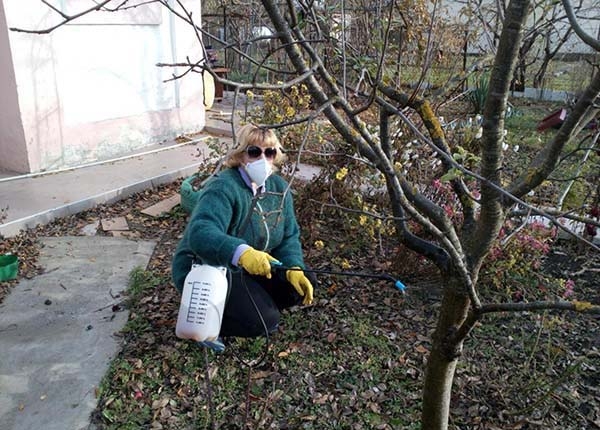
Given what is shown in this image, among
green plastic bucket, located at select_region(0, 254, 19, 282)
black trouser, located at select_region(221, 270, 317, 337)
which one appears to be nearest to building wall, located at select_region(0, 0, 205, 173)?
green plastic bucket, located at select_region(0, 254, 19, 282)

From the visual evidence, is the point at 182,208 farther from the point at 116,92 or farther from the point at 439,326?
the point at 439,326

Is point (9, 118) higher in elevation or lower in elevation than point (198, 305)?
higher

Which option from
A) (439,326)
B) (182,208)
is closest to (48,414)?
(439,326)

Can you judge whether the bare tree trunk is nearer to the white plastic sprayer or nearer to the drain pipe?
the white plastic sprayer

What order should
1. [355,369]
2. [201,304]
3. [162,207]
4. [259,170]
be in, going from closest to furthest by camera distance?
[201,304] < [259,170] < [355,369] < [162,207]

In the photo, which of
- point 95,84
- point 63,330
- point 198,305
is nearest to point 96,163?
point 95,84

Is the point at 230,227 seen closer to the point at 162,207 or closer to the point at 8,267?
the point at 8,267

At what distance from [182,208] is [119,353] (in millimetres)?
2085

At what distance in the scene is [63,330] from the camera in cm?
307

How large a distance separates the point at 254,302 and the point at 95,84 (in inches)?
163

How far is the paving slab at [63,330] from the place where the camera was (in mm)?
2477

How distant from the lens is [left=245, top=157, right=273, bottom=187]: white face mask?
2.63m

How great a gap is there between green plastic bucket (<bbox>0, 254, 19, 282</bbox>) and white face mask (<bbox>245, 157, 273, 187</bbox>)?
190cm

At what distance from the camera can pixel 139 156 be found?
20.6ft
